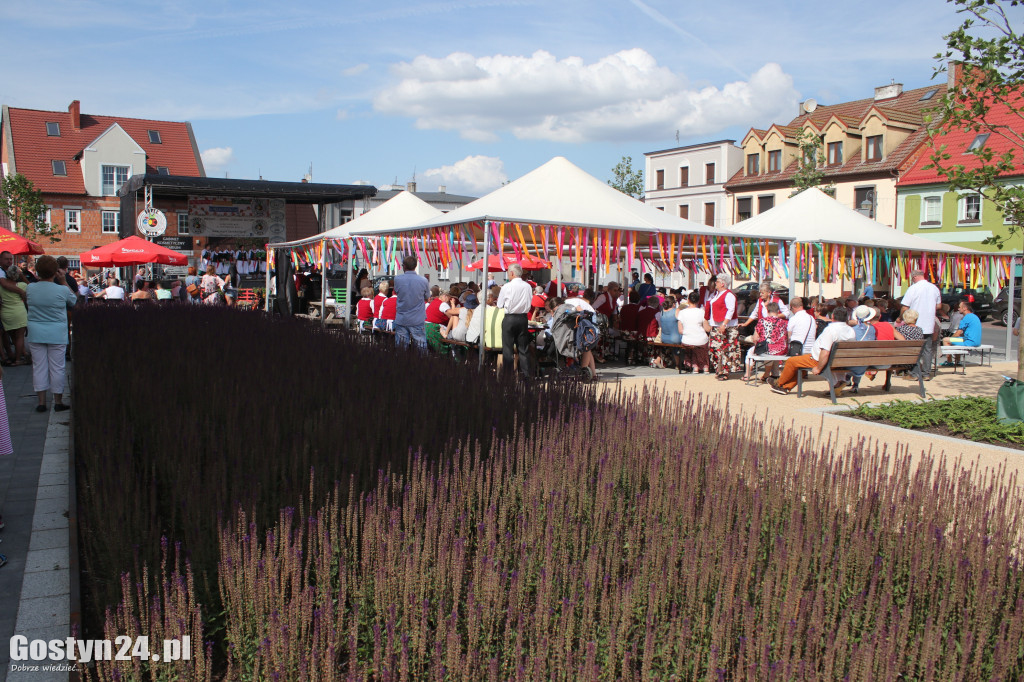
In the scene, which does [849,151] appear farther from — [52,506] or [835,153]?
[52,506]

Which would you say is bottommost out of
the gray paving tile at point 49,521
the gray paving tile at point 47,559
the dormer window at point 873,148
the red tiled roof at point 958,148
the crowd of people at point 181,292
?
the gray paving tile at point 47,559

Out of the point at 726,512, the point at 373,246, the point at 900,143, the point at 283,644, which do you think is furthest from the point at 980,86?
the point at 900,143

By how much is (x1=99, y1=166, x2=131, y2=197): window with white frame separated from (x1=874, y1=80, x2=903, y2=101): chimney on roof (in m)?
47.7

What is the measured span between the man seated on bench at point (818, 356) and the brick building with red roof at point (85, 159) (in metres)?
46.0

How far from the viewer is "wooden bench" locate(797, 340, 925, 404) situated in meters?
9.52

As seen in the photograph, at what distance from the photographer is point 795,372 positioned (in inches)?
410

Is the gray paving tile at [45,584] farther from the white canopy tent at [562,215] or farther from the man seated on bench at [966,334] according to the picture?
the man seated on bench at [966,334]

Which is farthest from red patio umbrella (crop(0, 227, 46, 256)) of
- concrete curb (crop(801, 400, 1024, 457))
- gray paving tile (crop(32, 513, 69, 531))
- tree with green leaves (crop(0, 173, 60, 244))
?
tree with green leaves (crop(0, 173, 60, 244))

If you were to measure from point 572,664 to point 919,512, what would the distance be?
2125 mm

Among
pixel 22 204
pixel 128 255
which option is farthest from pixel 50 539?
pixel 22 204

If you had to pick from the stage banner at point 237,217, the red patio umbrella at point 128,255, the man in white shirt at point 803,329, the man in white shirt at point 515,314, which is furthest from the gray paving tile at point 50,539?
the stage banner at point 237,217

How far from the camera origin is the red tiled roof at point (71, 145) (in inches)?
1930

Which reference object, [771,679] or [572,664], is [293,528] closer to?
[572,664]

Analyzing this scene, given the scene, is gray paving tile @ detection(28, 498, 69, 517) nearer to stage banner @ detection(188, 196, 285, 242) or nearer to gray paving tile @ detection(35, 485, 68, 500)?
gray paving tile @ detection(35, 485, 68, 500)
